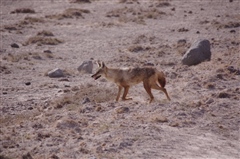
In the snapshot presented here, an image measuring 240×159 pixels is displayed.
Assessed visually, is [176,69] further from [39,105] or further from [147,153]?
[147,153]

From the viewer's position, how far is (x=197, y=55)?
864 inches

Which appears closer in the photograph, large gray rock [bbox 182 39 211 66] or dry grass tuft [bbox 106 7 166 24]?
large gray rock [bbox 182 39 211 66]

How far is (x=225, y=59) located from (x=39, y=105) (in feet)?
26.5

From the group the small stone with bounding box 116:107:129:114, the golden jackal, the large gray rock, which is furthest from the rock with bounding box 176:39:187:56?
the small stone with bounding box 116:107:129:114

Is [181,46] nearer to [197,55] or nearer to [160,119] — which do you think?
[197,55]

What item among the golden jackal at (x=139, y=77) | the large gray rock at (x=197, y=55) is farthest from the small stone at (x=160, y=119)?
the large gray rock at (x=197, y=55)

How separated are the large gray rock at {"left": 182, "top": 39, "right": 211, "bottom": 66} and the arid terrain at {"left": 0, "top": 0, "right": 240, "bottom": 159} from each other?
36 cm

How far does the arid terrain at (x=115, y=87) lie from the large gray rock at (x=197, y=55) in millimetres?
358

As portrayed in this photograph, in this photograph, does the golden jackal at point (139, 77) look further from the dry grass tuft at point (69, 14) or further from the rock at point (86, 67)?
the dry grass tuft at point (69, 14)

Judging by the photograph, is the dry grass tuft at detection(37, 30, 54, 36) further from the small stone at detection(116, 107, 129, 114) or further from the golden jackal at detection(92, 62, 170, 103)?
the small stone at detection(116, 107, 129, 114)

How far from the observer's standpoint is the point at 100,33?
3161 centimetres

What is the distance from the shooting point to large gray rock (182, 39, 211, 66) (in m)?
21.9

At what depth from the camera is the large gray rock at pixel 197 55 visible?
864 inches

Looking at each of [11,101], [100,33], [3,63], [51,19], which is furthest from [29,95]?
[51,19]
